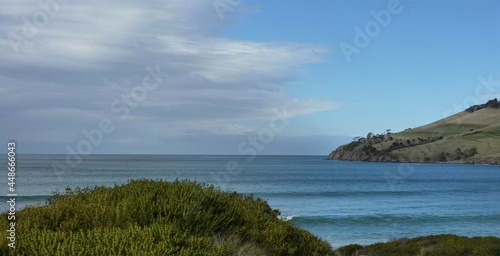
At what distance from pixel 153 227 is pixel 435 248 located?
63.1 ft

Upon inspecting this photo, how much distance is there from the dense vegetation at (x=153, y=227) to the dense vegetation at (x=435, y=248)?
1259 cm

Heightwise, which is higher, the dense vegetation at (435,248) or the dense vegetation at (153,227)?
the dense vegetation at (153,227)

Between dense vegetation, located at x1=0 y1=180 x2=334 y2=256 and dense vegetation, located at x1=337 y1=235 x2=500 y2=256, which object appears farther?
dense vegetation, located at x1=337 y1=235 x2=500 y2=256

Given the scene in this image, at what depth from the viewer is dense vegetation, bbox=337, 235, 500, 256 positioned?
23297 millimetres

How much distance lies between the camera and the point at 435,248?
2436cm

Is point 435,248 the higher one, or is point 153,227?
point 153,227

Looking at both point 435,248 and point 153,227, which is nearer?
point 153,227

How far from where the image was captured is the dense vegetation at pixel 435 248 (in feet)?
76.4

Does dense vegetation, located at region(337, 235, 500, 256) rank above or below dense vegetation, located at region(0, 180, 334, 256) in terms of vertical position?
below

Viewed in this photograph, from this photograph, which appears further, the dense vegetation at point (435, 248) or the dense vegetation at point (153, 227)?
the dense vegetation at point (435, 248)

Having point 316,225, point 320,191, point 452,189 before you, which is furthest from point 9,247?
point 452,189

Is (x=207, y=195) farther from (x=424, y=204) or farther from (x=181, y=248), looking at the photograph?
(x=424, y=204)

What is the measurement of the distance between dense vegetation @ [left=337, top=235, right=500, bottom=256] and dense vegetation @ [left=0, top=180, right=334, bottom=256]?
12592 mm

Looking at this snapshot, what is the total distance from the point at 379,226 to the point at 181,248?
41.4m
